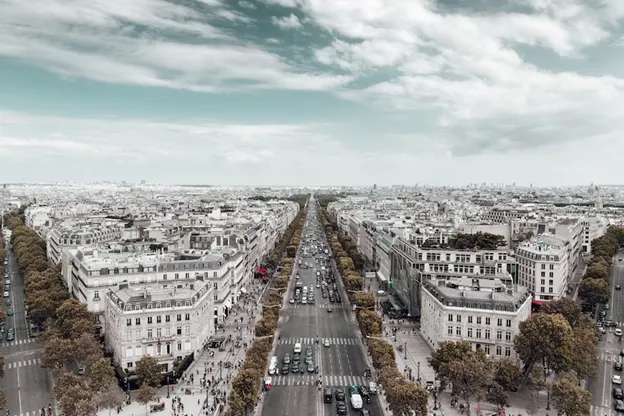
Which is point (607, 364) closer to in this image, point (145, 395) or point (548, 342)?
point (548, 342)

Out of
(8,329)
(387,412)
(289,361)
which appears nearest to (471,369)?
(387,412)

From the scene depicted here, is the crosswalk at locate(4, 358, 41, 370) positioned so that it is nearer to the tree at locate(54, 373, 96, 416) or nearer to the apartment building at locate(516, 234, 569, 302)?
the tree at locate(54, 373, 96, 416)

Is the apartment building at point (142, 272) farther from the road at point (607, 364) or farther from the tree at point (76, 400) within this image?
the road at point (607, 364)

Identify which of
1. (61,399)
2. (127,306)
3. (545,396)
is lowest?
(545,396)

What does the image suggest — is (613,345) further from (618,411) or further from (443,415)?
(443,415)

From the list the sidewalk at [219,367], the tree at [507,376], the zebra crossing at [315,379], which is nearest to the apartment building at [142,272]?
the sidewalk at [219,367]
